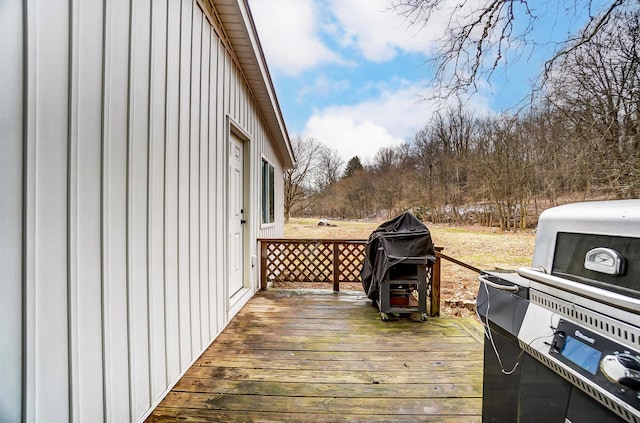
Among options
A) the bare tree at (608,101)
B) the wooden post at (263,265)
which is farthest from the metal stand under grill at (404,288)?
the bare tree at (608,101)

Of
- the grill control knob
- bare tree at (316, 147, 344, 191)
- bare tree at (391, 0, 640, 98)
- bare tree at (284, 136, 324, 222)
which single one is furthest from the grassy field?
bare tree at (316, 147, 344, 191)

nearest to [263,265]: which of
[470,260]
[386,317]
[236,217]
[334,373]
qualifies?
[236,217]

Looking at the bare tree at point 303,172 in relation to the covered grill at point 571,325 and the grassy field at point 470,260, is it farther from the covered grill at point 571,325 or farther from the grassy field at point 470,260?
the covered grill at point 571,325

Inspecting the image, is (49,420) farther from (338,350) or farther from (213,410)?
(338,350)

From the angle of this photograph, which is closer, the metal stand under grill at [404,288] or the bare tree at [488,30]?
the metal stand under grill at [404,288]

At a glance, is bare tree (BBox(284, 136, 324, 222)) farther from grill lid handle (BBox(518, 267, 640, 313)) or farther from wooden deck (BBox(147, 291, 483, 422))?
grill lid handle (BBox(518, 267, 640, 313))

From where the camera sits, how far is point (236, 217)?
375cm

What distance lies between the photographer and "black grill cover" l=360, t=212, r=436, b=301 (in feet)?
10.5

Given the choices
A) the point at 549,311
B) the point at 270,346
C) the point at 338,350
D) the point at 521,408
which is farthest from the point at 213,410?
the point at 549,311

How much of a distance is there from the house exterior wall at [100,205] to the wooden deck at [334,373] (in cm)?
26

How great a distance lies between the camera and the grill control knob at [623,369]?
63 centimetres

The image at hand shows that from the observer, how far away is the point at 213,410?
178 cm

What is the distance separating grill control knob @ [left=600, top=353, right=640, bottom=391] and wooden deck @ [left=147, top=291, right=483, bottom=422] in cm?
135

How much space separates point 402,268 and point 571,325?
8.25 feet
